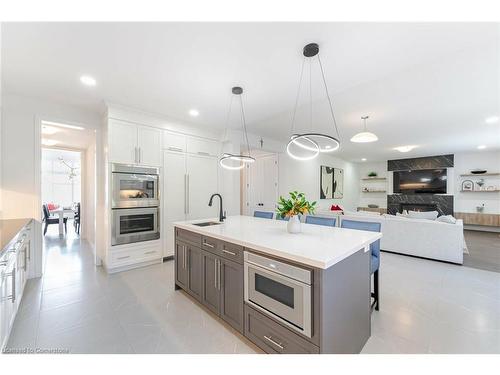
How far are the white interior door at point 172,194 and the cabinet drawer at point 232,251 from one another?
87.9 inches

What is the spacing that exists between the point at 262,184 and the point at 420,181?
633cm

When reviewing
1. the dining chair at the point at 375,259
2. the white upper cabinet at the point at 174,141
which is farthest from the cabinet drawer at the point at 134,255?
the dining chair at the point at 375,259

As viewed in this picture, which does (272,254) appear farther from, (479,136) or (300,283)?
(479,136)

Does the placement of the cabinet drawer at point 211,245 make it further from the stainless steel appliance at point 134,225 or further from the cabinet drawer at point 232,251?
the stainless steel appliance at point 134,225

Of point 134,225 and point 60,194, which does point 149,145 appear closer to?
point 134,225

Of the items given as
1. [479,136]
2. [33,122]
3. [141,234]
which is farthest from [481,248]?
[33,122]

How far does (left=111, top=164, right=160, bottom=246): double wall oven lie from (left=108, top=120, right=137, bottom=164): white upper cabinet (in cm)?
12

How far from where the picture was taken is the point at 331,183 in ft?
26.1

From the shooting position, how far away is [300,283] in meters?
1.34

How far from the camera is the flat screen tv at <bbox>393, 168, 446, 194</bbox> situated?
24.9 feet

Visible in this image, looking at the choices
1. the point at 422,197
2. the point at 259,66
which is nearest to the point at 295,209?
the point at 259,66

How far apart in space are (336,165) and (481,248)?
459 centimetres

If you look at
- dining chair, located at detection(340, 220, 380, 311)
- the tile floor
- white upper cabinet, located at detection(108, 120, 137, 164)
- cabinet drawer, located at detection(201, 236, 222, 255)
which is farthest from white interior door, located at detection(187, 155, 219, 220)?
dining chair, located at detection(340, 220, 380, 311)

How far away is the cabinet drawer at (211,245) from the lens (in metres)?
2.01
